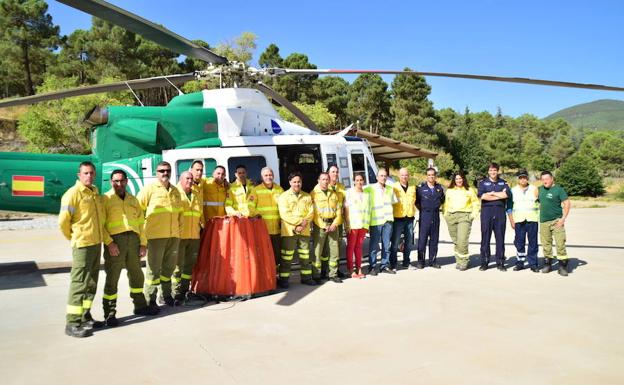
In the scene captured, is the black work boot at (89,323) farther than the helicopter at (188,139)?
No

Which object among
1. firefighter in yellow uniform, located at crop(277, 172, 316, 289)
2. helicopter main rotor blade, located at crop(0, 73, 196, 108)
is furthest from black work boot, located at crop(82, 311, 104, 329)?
helicopter main rotor blade, located at crop(0, 73, 196, 108)

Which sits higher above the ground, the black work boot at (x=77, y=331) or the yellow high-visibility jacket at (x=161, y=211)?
the yellow high-visibility jacket at (x=161, y=211)

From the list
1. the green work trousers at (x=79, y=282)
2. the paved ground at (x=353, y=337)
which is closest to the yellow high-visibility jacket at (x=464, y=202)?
the paved ground at (x=353, y=337)

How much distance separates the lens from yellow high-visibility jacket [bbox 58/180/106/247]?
4438 millimetres

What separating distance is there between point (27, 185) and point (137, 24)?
3715 millimetres

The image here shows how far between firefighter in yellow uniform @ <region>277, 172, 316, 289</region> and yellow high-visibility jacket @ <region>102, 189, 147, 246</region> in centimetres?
219

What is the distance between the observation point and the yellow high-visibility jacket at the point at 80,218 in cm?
444

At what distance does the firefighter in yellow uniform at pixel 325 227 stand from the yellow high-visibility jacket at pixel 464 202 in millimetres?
2359

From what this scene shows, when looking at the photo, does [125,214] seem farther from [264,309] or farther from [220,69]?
[220,69]

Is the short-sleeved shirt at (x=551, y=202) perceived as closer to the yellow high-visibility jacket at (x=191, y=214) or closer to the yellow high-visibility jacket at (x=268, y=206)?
the yellow high-visibility jacket at (x=268, y=206)

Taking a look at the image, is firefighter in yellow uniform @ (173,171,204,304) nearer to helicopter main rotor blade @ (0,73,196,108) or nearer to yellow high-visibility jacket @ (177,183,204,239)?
yellow high-visibility jacket @ (177,183,204,239)

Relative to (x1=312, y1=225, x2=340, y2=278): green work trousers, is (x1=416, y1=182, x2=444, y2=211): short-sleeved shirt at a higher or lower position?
higher

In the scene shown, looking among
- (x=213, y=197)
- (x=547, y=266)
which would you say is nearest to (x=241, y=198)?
(x=213, y=197)

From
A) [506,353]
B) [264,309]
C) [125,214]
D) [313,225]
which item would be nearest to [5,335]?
[125,214]
